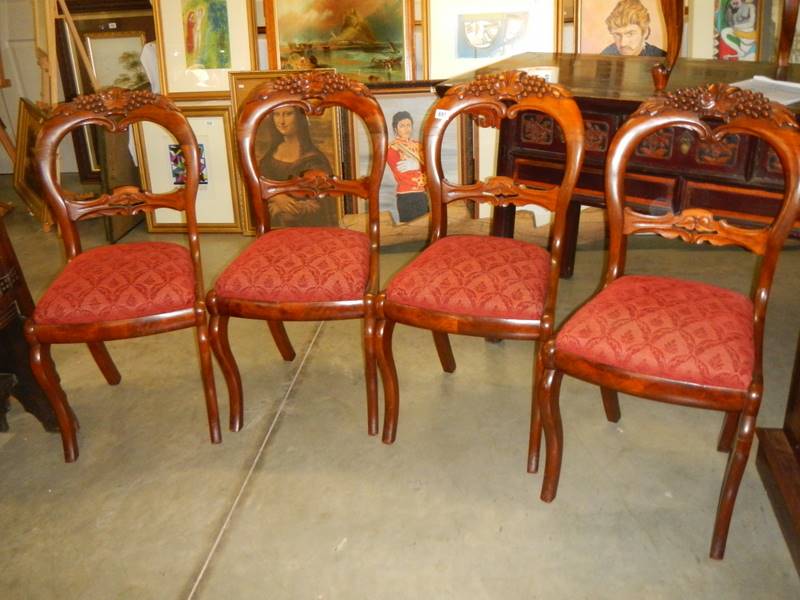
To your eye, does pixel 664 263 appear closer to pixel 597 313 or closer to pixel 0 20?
pixel 597 313

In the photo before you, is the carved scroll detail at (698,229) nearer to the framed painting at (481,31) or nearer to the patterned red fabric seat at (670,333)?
the patterned red fabric seat at (670,333)

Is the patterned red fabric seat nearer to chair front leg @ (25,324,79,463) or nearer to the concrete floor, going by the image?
the concrete floor

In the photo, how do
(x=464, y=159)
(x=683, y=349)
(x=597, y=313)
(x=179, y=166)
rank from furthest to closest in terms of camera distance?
(x=179, y=166) < (x=464, y=159) < (x=597, y=313) < (x=683, y=349)

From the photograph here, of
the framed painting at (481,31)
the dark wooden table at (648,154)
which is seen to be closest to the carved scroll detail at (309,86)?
the dark wooden table at (648,154)

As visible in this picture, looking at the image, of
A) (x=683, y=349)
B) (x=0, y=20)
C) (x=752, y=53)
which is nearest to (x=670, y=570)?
(x=683, y=349)

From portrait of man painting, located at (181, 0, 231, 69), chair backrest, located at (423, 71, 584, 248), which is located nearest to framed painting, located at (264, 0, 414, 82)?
portrait of man painting, located at (181, 0, 231, 69)

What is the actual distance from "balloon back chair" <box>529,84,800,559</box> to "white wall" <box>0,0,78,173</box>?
4.49 meters

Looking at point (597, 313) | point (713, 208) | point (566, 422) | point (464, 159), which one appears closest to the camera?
point (597, 313)

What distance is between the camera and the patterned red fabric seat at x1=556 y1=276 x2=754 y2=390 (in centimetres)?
168

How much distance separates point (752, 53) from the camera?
3.50 m

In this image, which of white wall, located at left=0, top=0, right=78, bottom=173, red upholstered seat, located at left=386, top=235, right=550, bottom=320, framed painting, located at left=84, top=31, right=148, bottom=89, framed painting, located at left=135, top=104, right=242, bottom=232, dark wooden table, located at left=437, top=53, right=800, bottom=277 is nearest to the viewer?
red upholstered seat, located at left=386, top=235, right=550, bottom=320

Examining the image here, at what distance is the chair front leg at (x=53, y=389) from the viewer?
2.14 metres

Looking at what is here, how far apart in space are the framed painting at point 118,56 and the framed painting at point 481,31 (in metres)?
1.93

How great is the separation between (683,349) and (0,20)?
509cm
